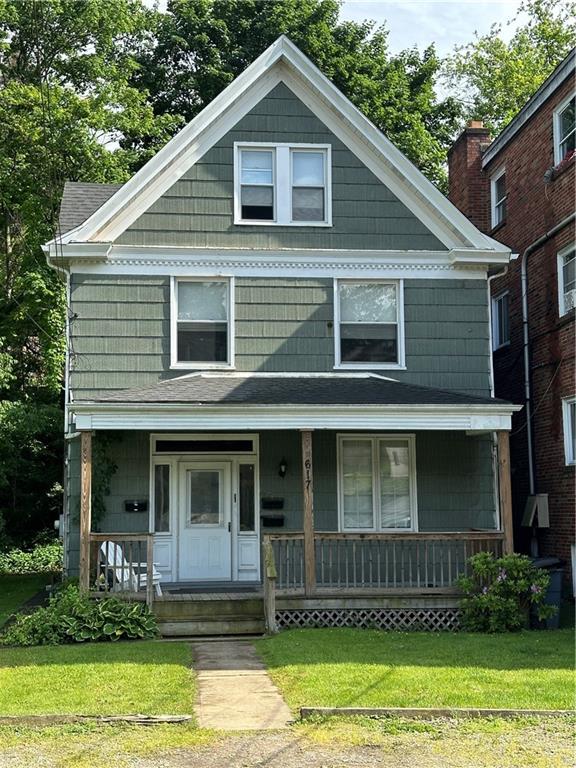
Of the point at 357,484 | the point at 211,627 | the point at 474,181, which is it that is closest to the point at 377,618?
the point at 211,627

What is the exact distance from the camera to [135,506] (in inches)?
586

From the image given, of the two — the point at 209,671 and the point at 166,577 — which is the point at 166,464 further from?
the point at 209,671

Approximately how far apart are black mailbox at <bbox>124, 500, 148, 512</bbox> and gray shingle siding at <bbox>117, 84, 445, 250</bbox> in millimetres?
4243

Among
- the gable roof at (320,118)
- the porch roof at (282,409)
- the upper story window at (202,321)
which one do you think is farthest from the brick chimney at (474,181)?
the upper story window at (202,321)

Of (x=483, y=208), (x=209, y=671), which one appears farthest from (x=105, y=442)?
(x=483, y=208)

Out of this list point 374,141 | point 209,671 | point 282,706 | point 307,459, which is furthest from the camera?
point 374,141

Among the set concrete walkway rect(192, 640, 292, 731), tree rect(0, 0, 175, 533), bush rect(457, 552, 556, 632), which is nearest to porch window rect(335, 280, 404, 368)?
bush rect(457, 552, 556, 632)

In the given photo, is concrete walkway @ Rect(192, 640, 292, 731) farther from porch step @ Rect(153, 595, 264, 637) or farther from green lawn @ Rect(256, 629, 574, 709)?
porch step @ Rect(153, 595, 264, 637)

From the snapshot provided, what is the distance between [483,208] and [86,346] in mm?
9951

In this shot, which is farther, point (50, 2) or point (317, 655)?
point (50, 2)

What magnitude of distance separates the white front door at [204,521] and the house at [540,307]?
17.9 feet

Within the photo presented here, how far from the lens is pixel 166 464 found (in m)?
15.3

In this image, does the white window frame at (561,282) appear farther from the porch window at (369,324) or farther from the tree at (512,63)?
the tree at (512,63)

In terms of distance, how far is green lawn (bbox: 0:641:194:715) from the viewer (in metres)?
8.20
